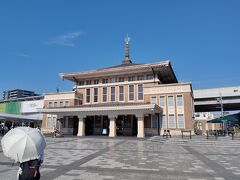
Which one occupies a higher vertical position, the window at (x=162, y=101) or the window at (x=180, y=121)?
the window at (x=162, y=101)

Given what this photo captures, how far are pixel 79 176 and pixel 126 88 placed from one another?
26.8 m

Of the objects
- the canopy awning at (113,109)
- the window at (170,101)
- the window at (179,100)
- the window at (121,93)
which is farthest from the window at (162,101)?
the window at (121,93)

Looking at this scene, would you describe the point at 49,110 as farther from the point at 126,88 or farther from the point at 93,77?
the point at 126,88

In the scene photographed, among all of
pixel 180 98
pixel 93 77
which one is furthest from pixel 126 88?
pixel 180 98

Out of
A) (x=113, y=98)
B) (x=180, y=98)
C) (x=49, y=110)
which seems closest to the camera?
(x=180, y=98)

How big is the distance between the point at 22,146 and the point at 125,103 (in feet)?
84.9

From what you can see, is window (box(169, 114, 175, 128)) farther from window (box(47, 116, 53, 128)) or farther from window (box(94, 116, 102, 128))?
window (box(47, 116, 53, 128))

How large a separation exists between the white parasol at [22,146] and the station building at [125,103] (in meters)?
22.7

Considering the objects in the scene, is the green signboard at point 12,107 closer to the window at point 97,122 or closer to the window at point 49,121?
the window at point 49,121

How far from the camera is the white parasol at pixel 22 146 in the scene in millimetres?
3363

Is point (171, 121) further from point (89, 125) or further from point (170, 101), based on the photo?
point (89, 125)

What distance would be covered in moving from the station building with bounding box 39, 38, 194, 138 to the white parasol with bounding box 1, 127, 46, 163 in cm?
2272

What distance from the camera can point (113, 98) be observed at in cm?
3459

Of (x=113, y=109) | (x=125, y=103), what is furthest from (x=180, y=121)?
(x=113, y=109)
